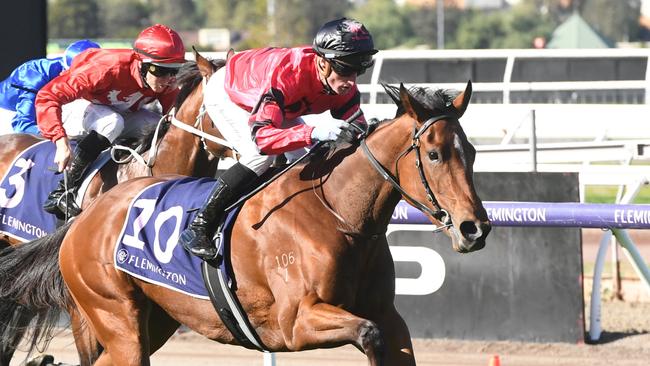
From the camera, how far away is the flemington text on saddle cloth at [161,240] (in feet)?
15.2

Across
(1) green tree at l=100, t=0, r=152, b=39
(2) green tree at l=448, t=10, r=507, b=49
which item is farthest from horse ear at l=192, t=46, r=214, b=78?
(1) green tree at l=100, t=0, r=152, b=39

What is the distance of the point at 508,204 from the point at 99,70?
91.2 inches

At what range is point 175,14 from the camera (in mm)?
105312

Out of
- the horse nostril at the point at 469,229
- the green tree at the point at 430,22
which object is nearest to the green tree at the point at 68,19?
the green tree at the point at 430,22

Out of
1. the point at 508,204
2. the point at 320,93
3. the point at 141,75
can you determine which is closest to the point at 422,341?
the point at 508,204

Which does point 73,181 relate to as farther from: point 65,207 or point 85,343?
point 85,343

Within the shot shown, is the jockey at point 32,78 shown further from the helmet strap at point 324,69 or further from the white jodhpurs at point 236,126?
the helmet strap at point 324,69

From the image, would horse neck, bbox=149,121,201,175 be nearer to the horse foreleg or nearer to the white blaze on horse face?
the horse foreleg

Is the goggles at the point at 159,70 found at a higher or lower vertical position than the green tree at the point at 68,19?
higher

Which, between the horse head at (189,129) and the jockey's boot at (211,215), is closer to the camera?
the jockey's boot at (211,215)

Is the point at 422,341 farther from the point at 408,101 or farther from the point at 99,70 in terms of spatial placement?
the point at 408,101

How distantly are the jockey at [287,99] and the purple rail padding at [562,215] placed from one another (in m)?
1.89

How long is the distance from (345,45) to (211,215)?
2.68 feet

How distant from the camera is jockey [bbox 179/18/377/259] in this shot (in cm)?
433
